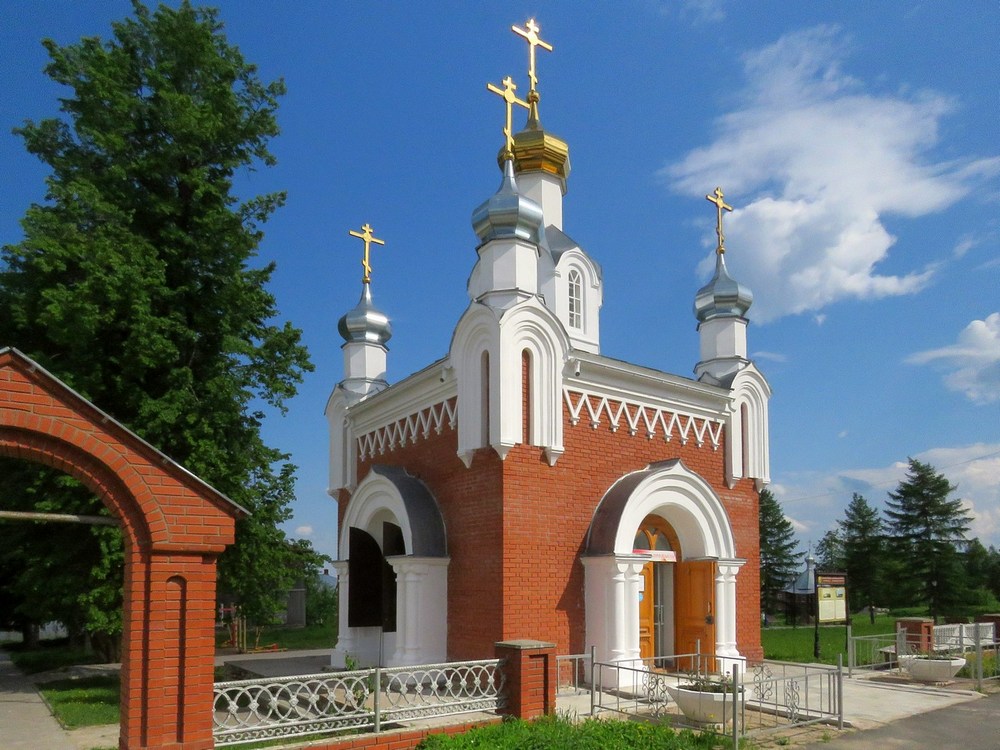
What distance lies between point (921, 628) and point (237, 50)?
17.5 meters

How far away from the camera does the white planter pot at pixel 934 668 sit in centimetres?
1385

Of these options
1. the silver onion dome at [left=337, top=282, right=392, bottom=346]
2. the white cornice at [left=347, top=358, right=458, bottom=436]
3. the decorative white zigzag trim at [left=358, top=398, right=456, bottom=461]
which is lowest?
the decorative white zigzag trim at [left=358, top=398, right=456, bottom=461]

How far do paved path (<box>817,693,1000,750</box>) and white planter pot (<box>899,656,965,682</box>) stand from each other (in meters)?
2.32

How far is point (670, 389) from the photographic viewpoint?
14.0m

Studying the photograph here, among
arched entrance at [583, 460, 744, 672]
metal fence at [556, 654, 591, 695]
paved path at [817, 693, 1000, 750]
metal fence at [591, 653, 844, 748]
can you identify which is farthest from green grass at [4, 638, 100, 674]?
paved path at [817, 693, 1000, 750]

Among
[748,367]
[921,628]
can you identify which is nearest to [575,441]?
[748,367]

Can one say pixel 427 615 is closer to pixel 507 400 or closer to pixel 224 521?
pixel 507 400

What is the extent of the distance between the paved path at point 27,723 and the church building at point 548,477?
182 inches

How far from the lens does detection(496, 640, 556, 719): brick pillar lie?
29.5 ft

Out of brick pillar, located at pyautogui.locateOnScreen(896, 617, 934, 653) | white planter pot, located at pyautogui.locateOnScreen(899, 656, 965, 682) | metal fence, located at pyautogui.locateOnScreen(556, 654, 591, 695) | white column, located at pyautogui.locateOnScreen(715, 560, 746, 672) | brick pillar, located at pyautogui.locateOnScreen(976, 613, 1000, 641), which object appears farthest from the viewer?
brick pillar, located at pyautogui.locateOnScreen(976, 613, 1000, 641)

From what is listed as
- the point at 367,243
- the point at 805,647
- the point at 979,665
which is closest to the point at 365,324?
the point at 367,243

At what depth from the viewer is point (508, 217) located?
12.7m

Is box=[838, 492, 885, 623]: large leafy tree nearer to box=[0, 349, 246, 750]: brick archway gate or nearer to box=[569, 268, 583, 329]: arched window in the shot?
box=[569, 268, 583, 329]: arched window

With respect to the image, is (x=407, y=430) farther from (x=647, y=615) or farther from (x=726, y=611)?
(x=726, y=611)
